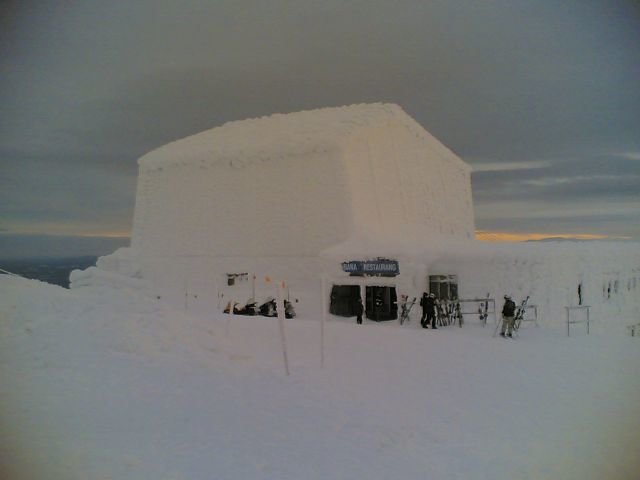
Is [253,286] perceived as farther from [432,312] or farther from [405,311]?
[432,312]

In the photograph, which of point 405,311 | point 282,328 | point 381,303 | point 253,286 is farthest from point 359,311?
point 282,328

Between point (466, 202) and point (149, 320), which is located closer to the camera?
point (149, 320)

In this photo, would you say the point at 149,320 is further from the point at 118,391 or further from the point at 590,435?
the point at 590,435

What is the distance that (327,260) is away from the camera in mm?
16641

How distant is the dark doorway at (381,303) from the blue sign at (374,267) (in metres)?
0.65

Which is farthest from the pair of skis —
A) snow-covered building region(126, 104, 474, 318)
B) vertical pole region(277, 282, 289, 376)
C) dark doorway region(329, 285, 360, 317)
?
vertical pole region(277, 282, 289, 376)

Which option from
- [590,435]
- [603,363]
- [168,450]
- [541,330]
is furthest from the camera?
[541,330]

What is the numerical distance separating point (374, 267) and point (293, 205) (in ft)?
14.5

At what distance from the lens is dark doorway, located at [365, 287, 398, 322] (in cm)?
1595

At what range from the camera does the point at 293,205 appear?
18391 mm

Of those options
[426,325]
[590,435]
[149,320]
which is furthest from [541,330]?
[149,320]

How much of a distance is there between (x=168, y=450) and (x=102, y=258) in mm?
17558

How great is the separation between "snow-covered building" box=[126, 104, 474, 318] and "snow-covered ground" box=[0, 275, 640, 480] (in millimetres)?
7365

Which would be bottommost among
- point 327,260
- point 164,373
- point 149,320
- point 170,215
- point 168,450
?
point 168,450
